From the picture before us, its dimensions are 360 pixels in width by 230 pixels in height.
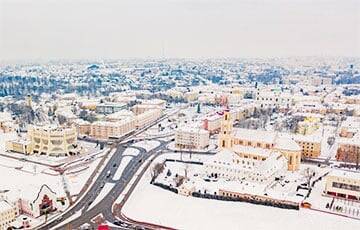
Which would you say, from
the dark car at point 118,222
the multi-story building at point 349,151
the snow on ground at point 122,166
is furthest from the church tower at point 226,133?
the dark car at point 118,222

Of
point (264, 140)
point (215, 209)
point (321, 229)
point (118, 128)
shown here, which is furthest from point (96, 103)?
point (321, 229)

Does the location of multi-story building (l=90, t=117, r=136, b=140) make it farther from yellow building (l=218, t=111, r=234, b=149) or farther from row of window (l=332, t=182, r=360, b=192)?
row of window (l=332, t=182, r=360, b=192)

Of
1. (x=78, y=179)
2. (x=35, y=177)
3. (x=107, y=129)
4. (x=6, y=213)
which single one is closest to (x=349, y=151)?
(x=78, y=179)

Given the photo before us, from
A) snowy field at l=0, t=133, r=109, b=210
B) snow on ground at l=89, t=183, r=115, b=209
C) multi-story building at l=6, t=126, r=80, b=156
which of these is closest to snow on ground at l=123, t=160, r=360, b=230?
snow on ground at l=89, t=183, r=115, b=209

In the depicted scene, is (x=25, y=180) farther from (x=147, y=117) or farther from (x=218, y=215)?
(x=147, y=117)

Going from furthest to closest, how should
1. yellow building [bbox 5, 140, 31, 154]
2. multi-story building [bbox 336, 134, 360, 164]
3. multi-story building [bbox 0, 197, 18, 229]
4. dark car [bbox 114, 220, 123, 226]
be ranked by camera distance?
yellow building [bbox 5, 140, 31, 154], multi-story building [bbox 336, 134, 360, 164], dark car [bbox 114, 220, 123, 226], multi-story building [bbox 0, 197, 18, 229]

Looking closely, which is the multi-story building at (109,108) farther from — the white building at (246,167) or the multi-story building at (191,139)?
the white building at (246,167)
